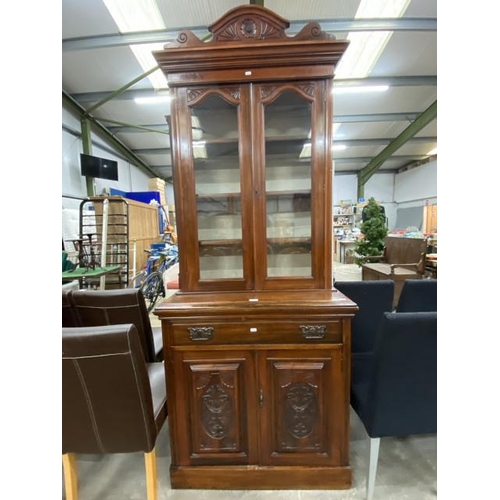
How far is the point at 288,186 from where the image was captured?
4.32ft

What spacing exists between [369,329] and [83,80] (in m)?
5.12

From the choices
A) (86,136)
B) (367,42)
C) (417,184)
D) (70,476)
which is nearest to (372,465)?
(70,476)

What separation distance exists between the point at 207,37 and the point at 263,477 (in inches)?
155

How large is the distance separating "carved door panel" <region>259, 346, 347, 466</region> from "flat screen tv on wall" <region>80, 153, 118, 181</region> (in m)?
5.31

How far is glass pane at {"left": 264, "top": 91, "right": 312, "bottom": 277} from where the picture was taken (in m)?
1.24

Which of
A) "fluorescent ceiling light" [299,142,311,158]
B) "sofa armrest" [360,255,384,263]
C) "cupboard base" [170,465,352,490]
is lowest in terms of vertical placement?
"cupboard base" [170,465,352,490]

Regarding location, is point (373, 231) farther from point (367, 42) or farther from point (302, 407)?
point (302, 407)

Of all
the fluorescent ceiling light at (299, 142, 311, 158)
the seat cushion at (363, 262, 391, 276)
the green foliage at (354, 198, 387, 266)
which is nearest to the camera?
the fluorescent ceiling light at (299, 142, 311, 158)

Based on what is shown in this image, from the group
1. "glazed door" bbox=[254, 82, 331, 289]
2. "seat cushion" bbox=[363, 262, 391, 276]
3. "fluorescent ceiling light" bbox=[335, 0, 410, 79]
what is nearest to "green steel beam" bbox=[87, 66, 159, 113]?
"fluorescent ceiling light" bbox=[335, 0, 410, 79]

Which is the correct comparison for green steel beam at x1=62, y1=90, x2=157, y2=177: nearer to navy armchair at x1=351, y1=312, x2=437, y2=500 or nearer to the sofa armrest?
navy armchair at x1=351, y1=312, x2=437, y2=500

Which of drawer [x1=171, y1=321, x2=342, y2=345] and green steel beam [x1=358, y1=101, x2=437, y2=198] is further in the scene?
green steel beam [x1=358, y1=101, x2=437, y2=198]

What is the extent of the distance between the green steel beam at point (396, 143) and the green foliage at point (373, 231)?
2.50 meters

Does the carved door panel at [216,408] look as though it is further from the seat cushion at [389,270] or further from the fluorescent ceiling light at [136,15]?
the seat cushion at [389,270]
